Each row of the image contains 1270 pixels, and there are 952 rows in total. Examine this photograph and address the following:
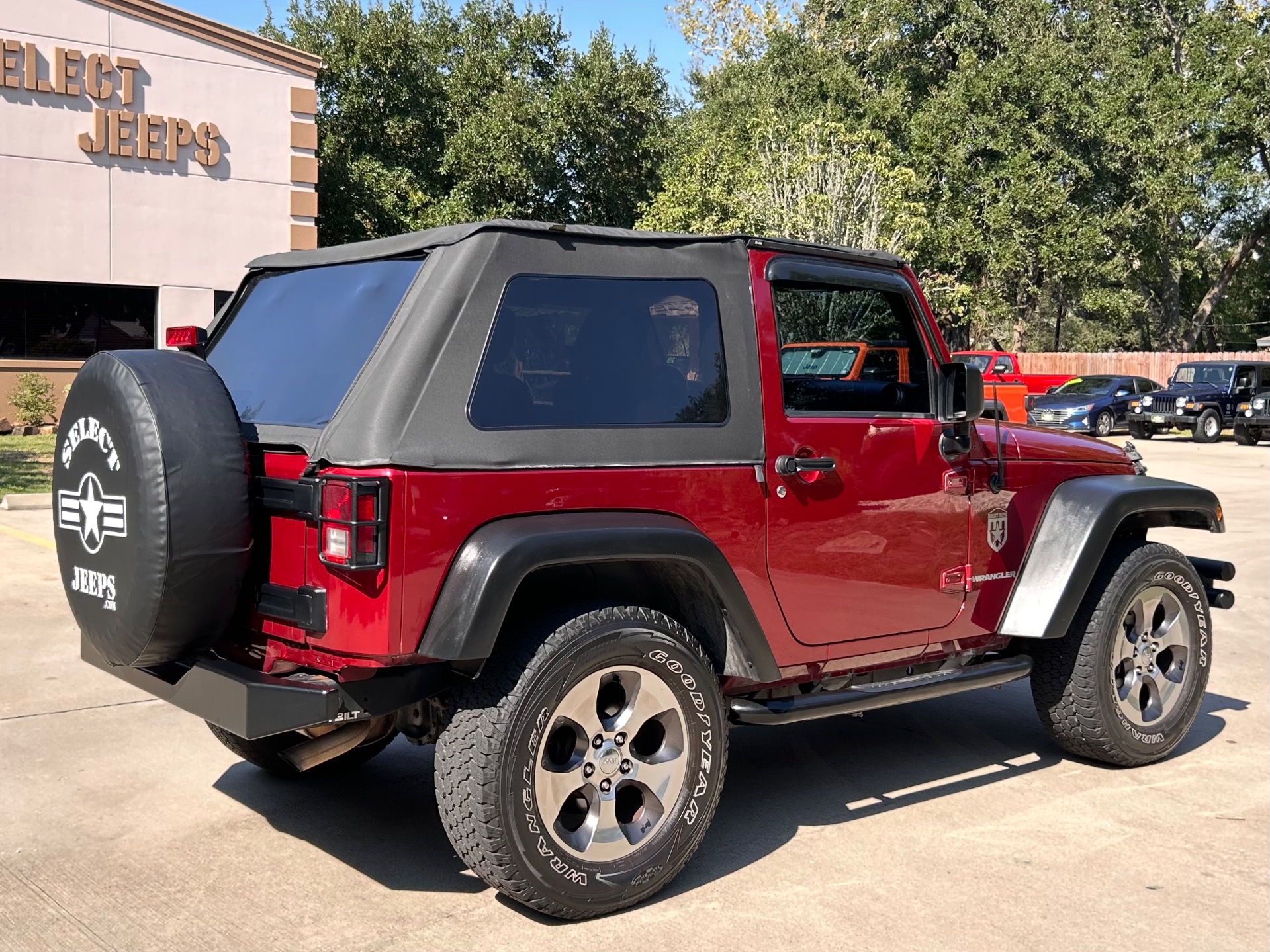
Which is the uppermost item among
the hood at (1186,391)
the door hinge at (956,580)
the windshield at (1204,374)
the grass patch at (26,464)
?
the windshield at (1204,374)

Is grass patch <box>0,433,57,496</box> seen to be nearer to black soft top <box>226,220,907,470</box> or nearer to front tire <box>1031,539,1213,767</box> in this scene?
black soft top <box>226,220,907,470</box>

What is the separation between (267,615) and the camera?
3721 mm

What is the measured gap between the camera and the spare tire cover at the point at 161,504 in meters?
3.52

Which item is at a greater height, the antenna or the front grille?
the antenna

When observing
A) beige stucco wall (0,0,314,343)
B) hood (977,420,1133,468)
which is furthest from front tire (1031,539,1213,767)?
beige stucco wall (0,0,314,343)

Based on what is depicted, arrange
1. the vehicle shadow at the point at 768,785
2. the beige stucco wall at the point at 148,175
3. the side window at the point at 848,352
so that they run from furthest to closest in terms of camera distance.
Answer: the beige stucco wall at the point at 148,175, the side window at the point at 848,352, the vehicle shadow at the point at 768,785

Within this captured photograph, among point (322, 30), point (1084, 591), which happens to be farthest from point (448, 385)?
point (322, 30)

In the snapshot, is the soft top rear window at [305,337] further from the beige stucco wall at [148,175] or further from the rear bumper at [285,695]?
the beige stucco wall at [148,175]

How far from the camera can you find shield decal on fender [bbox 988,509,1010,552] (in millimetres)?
5027

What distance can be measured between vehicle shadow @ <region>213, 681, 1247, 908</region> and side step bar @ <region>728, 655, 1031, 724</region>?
0.48 meters

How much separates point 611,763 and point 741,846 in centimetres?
88

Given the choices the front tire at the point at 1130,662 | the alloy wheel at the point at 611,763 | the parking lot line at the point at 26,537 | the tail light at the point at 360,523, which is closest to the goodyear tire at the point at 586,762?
the alloy wheel at the point at 611,763

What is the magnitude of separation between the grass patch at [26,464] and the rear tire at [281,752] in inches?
292

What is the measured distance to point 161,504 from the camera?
350cm
